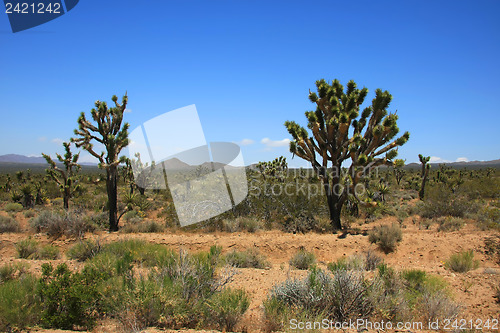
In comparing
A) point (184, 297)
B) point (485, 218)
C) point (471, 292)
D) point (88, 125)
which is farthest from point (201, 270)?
point (485, 218)

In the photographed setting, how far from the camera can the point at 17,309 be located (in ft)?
14.8

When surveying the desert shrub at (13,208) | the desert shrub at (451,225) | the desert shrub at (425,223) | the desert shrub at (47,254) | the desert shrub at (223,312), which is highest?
the desert shrub at (13,208)

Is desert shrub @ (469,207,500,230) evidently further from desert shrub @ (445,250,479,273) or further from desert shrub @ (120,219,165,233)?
desert shrub @ (120,219,165,233)

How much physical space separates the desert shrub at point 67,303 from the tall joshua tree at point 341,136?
1125cm

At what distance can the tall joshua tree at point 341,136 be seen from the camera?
45.0ft

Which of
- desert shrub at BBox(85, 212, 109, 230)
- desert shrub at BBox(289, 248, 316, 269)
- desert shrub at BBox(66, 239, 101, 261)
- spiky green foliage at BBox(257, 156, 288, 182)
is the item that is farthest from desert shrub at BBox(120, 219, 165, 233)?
spiky green foliage at BBox(257, 156, 288, 182)

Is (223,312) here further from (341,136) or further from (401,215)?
(401,215)

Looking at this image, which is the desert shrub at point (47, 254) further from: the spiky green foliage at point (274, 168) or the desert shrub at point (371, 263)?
the spiky green foliage at point (274, 168)

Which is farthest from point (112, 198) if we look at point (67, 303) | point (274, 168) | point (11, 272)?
point (274, 168)

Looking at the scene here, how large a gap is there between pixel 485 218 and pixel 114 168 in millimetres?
18535

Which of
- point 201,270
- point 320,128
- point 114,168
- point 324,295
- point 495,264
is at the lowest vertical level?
point 495,264

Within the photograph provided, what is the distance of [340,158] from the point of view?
14664 mm

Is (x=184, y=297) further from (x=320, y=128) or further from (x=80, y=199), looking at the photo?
(x=80, y=199)

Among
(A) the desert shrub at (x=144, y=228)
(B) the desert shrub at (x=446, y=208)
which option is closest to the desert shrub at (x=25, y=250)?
(A) the desert shrub at (x=144, y=228)
